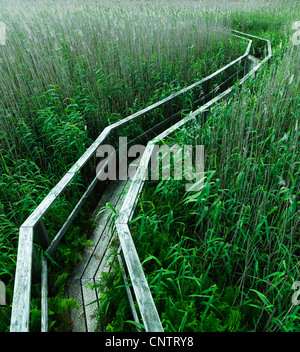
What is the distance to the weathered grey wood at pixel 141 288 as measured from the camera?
125cm

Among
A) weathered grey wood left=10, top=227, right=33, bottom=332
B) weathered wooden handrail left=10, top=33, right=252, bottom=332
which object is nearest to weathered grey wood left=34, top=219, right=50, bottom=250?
weathered wooden handrail left=10, top=33, right=252, bottom=332

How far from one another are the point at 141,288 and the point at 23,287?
63cm

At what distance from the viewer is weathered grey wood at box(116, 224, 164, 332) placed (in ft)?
4.09

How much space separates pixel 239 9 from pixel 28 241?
12386 millimetres

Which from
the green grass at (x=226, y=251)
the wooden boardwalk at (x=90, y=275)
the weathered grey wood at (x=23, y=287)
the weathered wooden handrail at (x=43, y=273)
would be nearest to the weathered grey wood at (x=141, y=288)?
the weathered wooden handrail at (x=43, y=273)

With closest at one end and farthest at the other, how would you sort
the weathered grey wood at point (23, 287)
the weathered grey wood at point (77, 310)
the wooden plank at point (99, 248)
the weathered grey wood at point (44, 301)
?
the weathered grey wood at point (23, 287), the weathered grey wood at point (44, 301), the weathered grey wood at point (77, 310), the wooden plank at point (99, 248)

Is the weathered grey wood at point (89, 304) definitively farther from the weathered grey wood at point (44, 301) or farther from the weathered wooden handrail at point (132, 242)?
the weathered wooden handrail at point (132, 242)

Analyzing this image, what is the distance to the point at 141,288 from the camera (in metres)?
1.39

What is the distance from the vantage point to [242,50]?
6980 mm

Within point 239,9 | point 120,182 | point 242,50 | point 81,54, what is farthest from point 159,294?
point 239,9

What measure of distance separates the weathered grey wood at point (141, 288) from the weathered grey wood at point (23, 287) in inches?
21.4

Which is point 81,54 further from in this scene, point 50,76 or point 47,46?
point 50,76

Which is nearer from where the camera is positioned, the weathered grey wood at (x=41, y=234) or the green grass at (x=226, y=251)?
the green grass at (x=226, y=251)

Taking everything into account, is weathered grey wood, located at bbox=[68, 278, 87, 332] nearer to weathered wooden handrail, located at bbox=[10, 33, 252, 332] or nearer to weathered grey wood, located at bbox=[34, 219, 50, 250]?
weathered wooden handrail, located at bbox=[10, 33, 252, 332]
